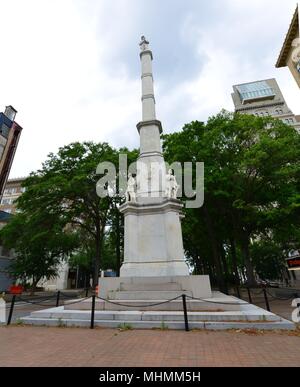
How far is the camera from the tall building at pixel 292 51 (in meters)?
25.8

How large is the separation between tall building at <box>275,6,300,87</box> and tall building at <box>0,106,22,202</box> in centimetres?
3843

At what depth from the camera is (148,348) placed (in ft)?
18.2

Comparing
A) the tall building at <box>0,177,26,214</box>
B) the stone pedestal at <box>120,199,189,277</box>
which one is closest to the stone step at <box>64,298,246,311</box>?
the stone pedestal at <box>120,199,189,277</box>

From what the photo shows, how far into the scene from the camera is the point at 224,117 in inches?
784

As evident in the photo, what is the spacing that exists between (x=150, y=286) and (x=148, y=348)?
15.9ft

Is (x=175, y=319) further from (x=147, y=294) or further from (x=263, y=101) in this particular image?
(x=263, y=101)

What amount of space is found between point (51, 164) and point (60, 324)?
1612 cm

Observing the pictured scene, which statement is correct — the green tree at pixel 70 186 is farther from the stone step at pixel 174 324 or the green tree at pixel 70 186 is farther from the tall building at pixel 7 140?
the tall building at pixel 7 140

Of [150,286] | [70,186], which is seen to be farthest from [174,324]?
[70,186]

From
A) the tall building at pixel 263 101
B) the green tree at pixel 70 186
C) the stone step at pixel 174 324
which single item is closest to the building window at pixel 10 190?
the green tree at pixel 70 186

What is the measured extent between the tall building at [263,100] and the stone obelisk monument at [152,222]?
73.1m

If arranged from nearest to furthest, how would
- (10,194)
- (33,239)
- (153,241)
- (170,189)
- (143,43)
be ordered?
(153,241) < (170,189) < (143,43) < (33,239) < (10,194)

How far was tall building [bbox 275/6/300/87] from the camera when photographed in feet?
84.6
